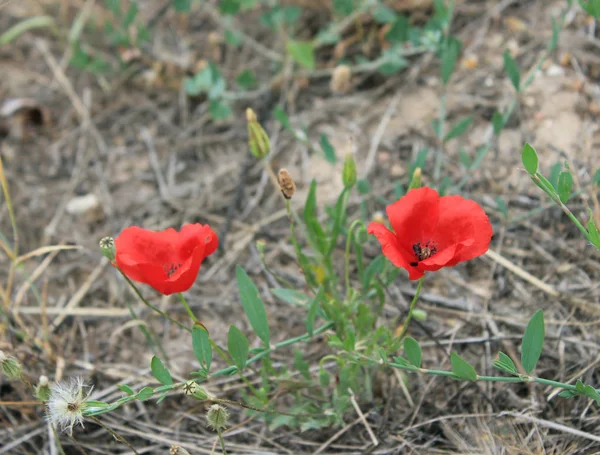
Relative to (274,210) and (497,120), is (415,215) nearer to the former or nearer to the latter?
(497,120)

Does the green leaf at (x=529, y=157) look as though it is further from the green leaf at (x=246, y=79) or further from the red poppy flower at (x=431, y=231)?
the green leaf at (x=246, y=79)

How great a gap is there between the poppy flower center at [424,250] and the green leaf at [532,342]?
279mm

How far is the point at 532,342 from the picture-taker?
50.6 inches

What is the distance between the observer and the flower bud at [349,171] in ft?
5.33

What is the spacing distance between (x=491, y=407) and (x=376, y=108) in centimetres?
132

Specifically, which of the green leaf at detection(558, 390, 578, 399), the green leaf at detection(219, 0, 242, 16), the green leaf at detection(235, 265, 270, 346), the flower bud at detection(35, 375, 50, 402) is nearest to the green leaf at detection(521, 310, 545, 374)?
the green leaf at detection(558, 390, 578, 399)

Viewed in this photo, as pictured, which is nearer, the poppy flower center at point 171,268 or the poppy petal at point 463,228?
the poppy petal at point 463,228

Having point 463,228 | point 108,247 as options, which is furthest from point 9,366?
point 463,228

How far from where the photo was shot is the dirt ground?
1.61 meters

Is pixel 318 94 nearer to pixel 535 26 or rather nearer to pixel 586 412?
pixel 535 26

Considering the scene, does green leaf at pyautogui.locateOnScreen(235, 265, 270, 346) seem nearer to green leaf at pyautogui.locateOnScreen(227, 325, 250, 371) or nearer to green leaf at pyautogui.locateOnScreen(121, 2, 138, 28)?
green leaf at pyautogui.locateOnScreen(227, 325, 250, 371)

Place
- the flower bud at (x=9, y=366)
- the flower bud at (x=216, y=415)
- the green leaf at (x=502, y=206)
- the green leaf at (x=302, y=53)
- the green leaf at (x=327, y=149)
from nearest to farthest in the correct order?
1. the flower bud at (x=216, y=415)
2. the flower bud at (x=9, y=366)
3. the green leaf at (x=502, y=206)
4. the green leaf at (x=327, y=149)
5. the green leaf at (x=302, y=53)

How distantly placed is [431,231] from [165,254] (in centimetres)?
65

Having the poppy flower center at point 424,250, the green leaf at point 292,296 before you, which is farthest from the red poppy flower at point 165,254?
the poppy flower center at point 424,250
